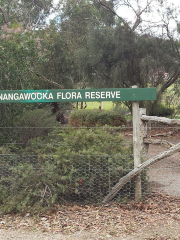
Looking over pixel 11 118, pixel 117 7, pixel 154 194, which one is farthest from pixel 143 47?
pixel 154 194

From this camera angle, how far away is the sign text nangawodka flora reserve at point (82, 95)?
15.9 feet

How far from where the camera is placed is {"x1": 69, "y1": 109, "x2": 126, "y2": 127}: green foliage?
14773mm

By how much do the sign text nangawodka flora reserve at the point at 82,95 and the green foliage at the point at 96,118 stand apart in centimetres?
958

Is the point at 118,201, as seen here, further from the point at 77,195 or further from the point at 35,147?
A: the point at 35,147

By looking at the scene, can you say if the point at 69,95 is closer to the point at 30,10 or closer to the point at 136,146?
the point at 136,146

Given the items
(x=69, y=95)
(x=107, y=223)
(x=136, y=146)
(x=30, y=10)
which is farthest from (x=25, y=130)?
(x=30, y=10)

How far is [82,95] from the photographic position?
5.04m

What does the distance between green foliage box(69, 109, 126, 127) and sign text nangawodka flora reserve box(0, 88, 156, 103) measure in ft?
31.4

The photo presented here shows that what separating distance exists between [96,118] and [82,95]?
9.79m

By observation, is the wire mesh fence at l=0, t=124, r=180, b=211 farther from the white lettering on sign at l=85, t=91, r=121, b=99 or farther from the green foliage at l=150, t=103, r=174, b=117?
the green foliage at l=150, t=103, r=174, b=117

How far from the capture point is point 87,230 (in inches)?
163

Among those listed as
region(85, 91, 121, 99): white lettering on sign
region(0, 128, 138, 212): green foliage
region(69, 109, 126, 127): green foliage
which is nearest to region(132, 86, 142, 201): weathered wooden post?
region(0, 128, 138, 212): green foliage

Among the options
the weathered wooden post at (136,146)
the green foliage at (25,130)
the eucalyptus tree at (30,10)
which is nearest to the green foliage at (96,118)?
the green foliage at (25,130)

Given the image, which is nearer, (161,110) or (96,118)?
(96,118)
